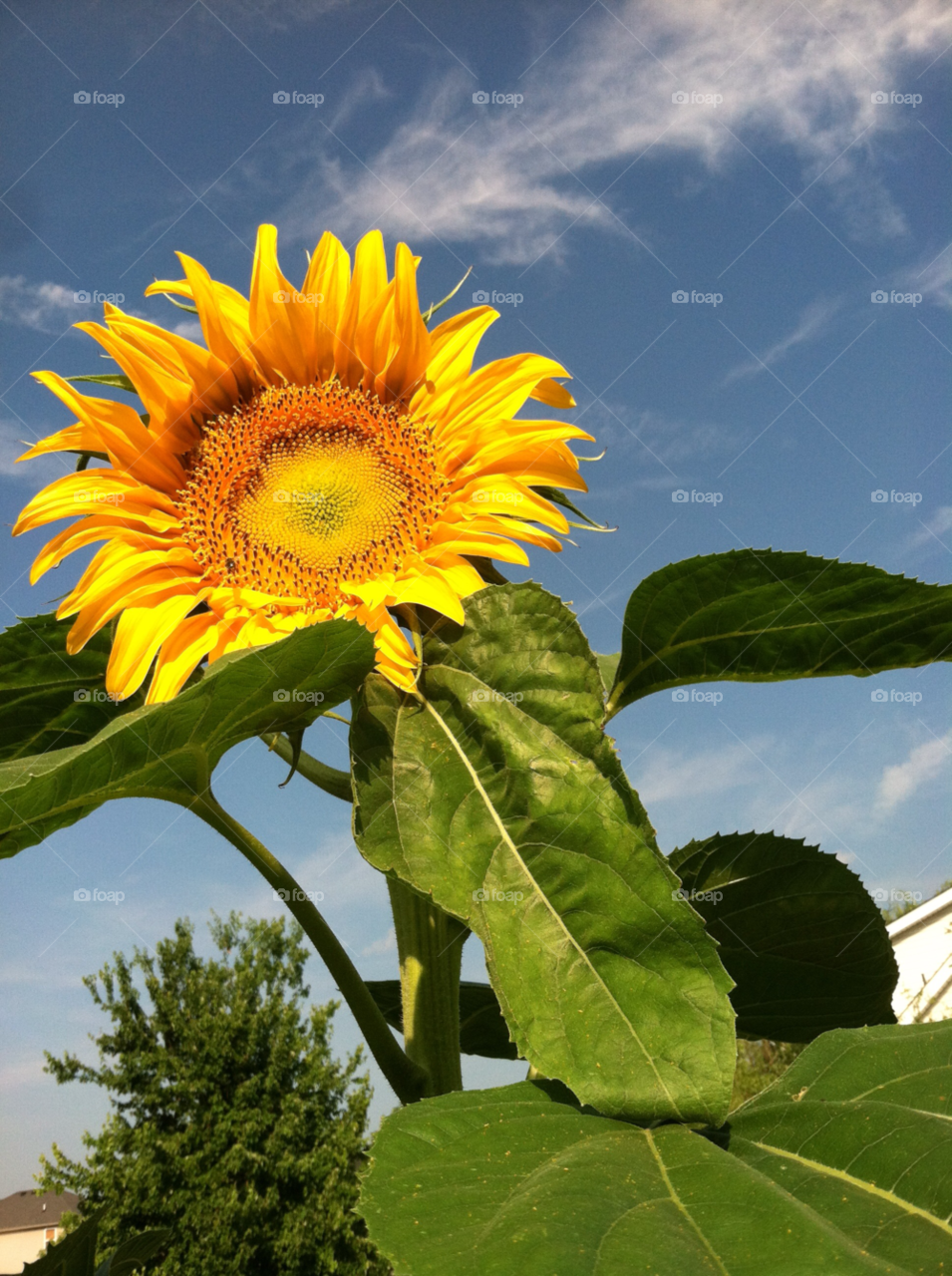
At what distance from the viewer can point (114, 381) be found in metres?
1.25

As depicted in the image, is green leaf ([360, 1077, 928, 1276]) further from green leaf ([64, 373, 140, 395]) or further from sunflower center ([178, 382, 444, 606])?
green leaf ([64, 373, 140, 395])

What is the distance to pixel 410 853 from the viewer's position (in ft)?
2.84

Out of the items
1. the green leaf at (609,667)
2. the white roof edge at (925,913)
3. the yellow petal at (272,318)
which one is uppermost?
the white roof edge at (925,913)

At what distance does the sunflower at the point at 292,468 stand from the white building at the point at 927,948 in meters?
11.5

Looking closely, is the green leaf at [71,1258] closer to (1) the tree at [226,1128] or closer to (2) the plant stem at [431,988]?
(2) the plant stem at [431,988]

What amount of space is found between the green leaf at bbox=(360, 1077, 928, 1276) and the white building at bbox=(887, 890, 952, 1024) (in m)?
11.8

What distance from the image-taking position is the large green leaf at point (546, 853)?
753 millimetres

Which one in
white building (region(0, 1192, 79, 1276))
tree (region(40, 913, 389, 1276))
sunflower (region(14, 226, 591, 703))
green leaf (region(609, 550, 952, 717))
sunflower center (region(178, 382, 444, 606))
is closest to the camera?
green leaf (region(609, 550, 952, 717))

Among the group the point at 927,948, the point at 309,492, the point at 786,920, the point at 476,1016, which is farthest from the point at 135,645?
the point at 927,948

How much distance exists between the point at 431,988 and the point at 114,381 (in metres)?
0.80

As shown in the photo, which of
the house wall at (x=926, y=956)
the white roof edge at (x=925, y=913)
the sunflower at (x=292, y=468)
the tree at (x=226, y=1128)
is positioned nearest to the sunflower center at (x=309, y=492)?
the sunflower at (x=292, y=468)

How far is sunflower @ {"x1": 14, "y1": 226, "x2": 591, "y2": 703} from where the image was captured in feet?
3.69

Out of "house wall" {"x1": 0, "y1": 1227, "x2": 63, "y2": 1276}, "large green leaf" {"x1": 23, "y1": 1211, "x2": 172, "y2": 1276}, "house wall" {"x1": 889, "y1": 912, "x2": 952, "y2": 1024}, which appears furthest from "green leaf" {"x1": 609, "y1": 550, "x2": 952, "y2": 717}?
"house wall" {"x1": 0, "y1": 1227, "x2": 63, "y2": 1276}

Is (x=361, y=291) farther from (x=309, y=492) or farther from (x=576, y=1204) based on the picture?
(x=576, y=1204)
